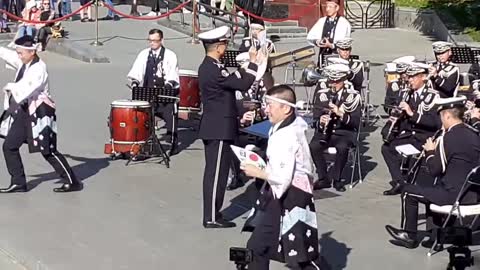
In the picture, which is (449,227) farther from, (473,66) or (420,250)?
(473,66)

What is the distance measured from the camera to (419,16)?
2795 cm

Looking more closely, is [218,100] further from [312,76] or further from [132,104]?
[312,76]

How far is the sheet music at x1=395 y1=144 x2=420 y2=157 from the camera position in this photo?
417 inches

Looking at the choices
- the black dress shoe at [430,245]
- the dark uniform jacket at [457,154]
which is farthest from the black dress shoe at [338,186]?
the dark uniform jacket at [457,154]

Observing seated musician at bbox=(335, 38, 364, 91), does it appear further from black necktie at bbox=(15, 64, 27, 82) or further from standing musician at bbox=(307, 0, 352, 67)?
black necktie at bbox=(15, 64, 27, 82)

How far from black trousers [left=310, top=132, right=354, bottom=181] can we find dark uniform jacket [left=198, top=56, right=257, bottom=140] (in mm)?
2072

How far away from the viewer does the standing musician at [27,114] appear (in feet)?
35.8

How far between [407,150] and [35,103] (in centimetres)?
407

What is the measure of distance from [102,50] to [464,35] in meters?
9.35

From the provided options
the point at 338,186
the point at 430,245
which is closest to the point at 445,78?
the point at 338,186

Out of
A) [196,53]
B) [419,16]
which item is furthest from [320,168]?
[419,16]

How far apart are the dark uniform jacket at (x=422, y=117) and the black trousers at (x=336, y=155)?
741mm

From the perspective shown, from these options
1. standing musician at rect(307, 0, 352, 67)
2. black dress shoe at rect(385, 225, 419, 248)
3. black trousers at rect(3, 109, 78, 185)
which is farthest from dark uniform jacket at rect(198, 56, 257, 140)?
standing musician at rect(307, 0, 352, 67)

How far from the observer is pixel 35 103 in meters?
11.1
